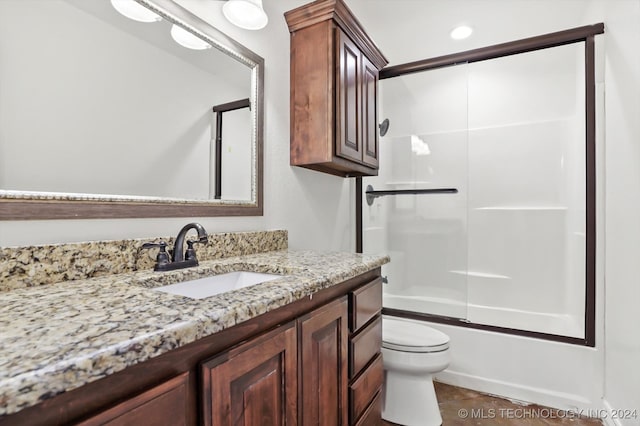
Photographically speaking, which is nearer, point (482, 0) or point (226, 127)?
point (226, 127)

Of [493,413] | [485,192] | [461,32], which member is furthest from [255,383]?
[461,32]

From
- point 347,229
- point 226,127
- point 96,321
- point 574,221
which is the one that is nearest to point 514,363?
point 574,221

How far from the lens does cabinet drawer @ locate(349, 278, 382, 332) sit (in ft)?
3.86

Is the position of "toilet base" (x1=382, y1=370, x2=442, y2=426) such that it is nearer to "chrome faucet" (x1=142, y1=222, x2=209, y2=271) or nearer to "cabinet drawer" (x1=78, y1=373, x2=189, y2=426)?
"chrome faucet" (x1=142, y1=222, x2=209, y2=271)

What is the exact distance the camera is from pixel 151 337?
484 mm

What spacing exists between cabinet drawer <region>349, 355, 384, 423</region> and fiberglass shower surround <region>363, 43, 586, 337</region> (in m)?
1.11

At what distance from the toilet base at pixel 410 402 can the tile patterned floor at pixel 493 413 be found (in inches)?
2.7

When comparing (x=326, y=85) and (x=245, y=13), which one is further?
(x=326, y=85)

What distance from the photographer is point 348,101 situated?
1.71 meters

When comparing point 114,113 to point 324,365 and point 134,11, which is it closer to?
point 134,11

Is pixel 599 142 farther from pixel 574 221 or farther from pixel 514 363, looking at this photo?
pixel 514 363

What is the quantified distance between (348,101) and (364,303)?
1.03m

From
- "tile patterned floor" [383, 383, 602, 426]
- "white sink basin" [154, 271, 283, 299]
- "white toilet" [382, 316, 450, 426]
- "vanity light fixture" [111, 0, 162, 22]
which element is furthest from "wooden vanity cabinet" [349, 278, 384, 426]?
"vanity light fixture" [111, 0, 162, 22]

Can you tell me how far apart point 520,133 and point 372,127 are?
1.49 meters
